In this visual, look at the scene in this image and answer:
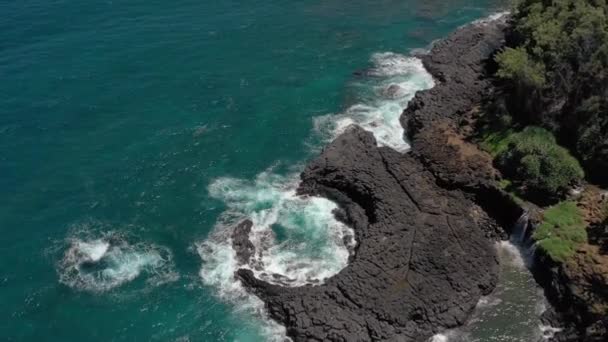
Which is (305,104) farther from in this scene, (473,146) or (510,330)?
(510,330)

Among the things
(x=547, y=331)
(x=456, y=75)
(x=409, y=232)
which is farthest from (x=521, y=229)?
(x=456, y=75)

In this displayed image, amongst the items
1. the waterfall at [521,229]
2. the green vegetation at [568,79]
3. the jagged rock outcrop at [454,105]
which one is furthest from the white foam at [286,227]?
the green vegetation at [568,79]

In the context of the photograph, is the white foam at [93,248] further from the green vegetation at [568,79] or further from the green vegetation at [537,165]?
the green vegetation at [568,79]

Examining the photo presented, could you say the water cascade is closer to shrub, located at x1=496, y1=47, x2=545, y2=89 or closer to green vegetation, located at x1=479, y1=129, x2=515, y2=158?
green vegetation, located at x1=479, y1=129, x2=515, y2=158

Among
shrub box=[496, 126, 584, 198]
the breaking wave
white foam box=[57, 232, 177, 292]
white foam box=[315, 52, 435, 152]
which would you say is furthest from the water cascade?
white foam box=[57, 232, 177, 292]

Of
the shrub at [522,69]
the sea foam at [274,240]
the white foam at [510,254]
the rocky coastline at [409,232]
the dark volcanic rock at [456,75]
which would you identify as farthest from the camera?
the dark volcanic rock at [456,75]

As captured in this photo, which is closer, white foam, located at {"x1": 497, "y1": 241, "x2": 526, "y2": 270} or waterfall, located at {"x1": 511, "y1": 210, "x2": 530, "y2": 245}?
white foam, located at {"x1": 497, "y1": 241, "x2": 526, "y2": 270}
